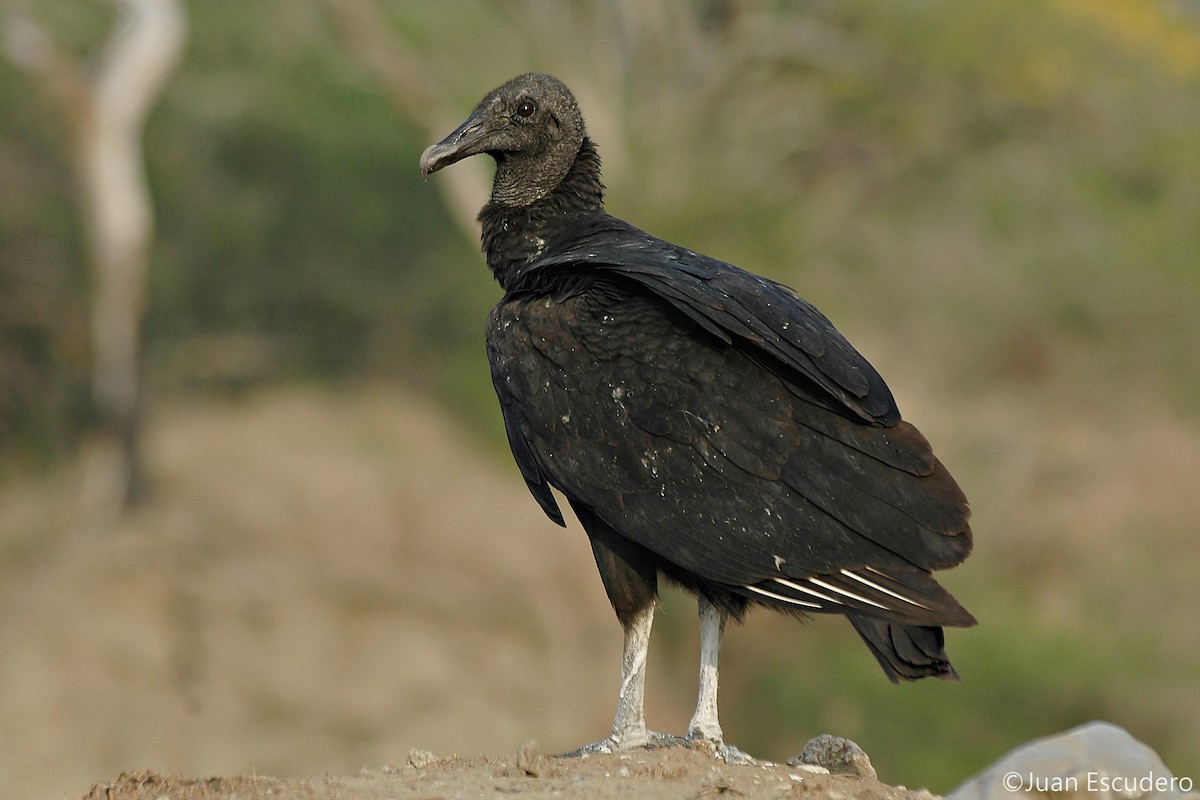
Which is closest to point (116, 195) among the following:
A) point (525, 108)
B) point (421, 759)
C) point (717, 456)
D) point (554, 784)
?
point (525, 108)

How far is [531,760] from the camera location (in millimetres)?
4418

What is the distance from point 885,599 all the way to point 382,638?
927 cm

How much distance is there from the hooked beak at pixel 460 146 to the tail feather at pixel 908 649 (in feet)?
6.66

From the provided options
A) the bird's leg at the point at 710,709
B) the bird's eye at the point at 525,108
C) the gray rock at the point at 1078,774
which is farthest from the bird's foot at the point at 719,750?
the bird's eye at the point at 525,108

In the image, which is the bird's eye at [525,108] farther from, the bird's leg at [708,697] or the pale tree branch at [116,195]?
the pale tree branch at [116,195]

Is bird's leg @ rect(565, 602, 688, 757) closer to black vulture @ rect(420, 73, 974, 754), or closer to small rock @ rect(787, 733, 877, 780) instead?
black vulture @ rect(420, 73, 974, 754)

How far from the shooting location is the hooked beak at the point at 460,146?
5.26 meters

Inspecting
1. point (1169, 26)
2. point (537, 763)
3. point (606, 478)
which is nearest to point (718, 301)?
point (606, 478)

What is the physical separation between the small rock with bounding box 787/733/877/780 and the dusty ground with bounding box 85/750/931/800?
395 mm

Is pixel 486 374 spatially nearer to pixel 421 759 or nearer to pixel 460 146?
pixel 460 146

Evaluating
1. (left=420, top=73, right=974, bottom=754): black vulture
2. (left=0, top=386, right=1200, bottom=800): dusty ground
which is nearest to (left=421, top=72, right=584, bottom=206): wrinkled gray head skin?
(left=420, top=73, right=974, bottom=754): black vulture

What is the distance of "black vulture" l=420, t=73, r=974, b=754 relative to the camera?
441cm

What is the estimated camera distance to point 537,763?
14.5ft

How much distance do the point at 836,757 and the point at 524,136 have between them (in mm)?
2301
